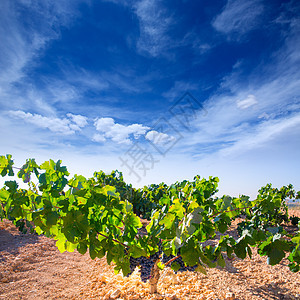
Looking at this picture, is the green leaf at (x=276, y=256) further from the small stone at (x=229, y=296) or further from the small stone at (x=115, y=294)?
the small stone at (x=115, y=294)

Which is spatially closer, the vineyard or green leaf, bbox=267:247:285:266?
the vineyard

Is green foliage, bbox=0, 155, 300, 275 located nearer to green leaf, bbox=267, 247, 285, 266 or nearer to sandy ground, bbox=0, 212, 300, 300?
green leaf, bbox=267, 247, 285, 266

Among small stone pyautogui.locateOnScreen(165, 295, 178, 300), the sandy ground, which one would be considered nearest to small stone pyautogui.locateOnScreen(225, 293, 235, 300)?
the sandy ground

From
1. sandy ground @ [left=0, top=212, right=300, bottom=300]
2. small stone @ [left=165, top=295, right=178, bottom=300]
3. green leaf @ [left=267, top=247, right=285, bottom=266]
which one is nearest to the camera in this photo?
green leaf @ [left=267, top=247, right=285, bottom=266]

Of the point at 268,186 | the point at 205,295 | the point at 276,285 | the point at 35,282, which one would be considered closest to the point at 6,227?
the point at 35,282

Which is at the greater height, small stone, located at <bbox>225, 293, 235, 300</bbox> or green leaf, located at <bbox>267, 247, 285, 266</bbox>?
green leaf, located at <bbox>267, 247, 285, 266</bbox>

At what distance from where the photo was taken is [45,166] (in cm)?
217

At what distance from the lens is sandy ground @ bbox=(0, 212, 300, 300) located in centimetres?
328

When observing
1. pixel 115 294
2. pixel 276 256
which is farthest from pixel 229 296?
pixel 115 294

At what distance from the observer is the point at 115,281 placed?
3.71 meters

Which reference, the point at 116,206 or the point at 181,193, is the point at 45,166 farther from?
the point at 181,193

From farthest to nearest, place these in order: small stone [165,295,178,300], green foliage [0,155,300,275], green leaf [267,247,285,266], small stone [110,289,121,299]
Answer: small stone [110,289,121,299]
small stone [165,295,178,300]
green leaf [267,247,285,266]
green foliage [0,155,300,275]

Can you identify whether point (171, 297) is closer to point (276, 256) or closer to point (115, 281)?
point (115, 281)

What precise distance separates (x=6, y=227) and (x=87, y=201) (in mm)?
7446
